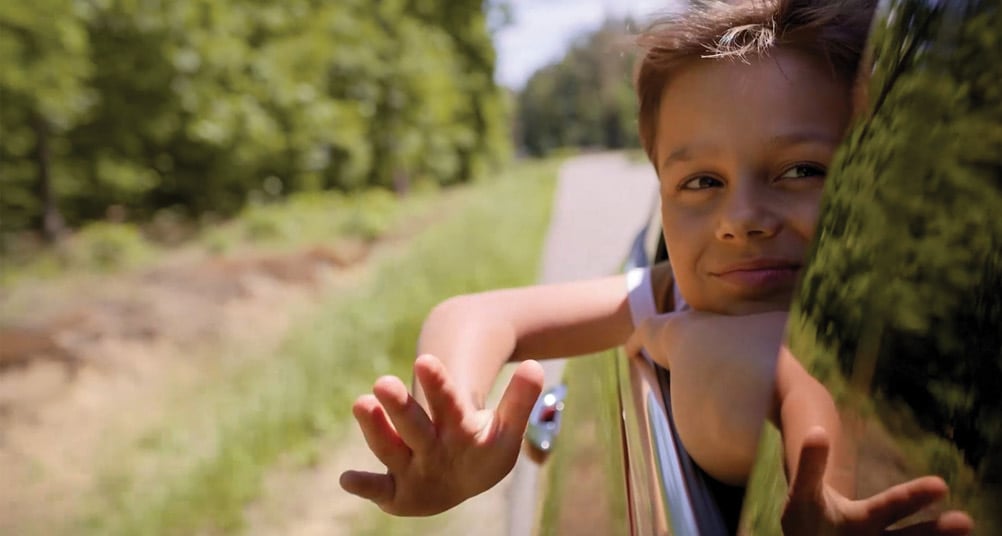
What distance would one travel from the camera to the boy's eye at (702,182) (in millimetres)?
1251

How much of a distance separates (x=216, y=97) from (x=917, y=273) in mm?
11123

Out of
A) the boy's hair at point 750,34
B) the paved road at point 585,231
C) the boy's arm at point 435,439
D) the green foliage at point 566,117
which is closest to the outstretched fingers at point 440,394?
the boy's arm at point 435,439

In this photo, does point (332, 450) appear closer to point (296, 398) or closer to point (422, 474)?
point (296, 398)

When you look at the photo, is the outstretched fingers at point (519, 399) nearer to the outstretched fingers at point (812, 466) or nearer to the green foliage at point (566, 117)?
the outstretched fingers at point (812, 466)

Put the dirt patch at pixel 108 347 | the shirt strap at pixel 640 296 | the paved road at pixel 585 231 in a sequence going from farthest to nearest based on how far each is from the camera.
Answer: the dirt patch at pixel 108 347
the paved road at pixel 585 231
the shirt strap at pixel 640 296

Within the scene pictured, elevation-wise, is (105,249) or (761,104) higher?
(761,104)

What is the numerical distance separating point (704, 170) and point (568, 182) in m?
15.9

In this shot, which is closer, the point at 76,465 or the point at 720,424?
the point at 720,424

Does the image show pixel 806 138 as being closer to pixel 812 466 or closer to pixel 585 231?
pixel 812 466

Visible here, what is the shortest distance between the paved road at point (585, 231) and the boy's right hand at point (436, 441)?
975 millimetres

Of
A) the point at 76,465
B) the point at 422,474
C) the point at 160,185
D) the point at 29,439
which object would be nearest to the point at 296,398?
the point at 76,465

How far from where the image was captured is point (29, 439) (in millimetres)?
5059

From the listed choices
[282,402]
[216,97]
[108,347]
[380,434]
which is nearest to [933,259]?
[380,434]

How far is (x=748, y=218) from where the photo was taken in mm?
1134
